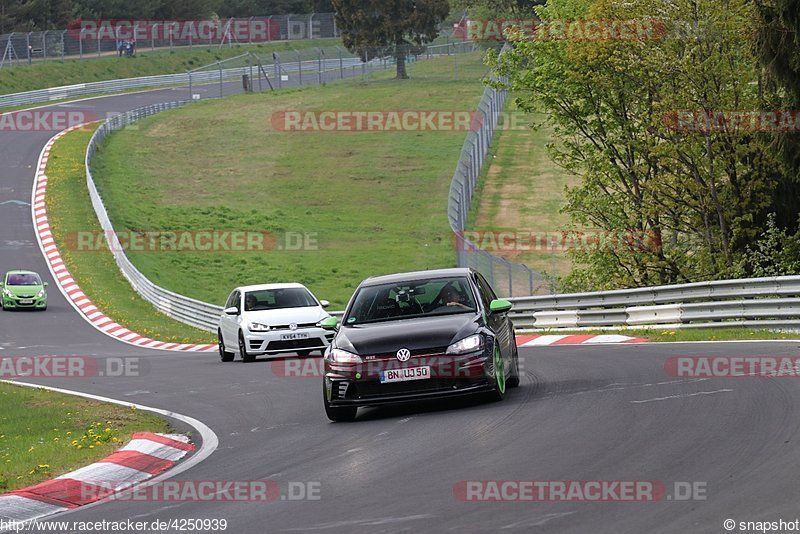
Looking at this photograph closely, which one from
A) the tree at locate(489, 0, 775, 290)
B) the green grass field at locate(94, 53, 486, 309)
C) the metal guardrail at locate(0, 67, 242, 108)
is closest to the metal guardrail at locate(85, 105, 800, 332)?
the tree at locate(489, 0, 775, 290)

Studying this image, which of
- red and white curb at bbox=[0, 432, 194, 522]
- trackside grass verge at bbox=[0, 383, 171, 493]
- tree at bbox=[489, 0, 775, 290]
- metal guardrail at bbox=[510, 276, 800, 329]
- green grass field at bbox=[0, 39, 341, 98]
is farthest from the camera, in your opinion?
green grass field at bbox=[0, 39, 341, 98]

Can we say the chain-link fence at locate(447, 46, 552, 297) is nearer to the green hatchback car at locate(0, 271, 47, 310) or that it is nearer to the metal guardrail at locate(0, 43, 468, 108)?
the green hatchback car at locate(0, 271, 47, 310)

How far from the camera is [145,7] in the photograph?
380ft

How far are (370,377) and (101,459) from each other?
275 cm

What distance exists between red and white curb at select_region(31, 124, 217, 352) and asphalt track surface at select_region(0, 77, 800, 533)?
13.6 m

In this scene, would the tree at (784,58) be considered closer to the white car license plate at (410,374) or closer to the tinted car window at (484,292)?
Answer: the tinted car window at (484,292)

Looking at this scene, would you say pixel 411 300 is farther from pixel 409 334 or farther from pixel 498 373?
pixel 498 373

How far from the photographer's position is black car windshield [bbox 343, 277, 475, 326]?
1391 centimetres

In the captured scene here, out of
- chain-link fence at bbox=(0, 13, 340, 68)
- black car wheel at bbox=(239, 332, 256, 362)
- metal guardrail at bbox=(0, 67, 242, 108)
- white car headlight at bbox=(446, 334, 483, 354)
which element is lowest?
black car wheel at bbox=(239, 332, 256, 362)

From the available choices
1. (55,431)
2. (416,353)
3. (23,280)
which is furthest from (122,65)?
(416,353)

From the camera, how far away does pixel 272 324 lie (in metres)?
23.6

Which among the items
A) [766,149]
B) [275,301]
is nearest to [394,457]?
[275,301]

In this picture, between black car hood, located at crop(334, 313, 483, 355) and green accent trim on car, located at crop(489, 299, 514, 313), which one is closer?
black car hood, located at crop(334, 313, 483, 355)

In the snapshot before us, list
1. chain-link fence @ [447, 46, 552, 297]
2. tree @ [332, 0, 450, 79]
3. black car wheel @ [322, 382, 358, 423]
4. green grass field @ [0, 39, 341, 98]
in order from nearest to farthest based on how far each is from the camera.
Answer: black car wheel @ [322, 382, 358, 423] → chain-link fence @ [447, 46, 552, 297] → green grass field @ [0, 39, 341, 98] → tree @ [332, 0, 450, 79]
